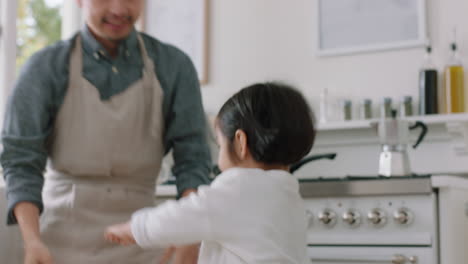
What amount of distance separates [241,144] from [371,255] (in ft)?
2.66

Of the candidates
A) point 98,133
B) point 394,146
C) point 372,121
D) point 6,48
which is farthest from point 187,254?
point 6,48

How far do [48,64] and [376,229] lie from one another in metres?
1.03

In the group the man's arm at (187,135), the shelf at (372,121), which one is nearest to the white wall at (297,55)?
the shelf at (372,121)

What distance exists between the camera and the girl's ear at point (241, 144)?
124 centimetres

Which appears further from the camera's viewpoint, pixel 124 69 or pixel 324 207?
pixel 324 207

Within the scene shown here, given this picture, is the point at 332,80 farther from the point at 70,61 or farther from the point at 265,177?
the point at 265,177

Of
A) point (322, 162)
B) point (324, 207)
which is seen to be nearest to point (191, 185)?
point (324, 207)

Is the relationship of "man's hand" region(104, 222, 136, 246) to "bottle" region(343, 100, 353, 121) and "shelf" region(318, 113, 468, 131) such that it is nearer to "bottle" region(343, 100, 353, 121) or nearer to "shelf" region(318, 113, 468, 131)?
"shelf" region(318, 113, 468, 131)

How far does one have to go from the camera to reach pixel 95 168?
1.49 metres

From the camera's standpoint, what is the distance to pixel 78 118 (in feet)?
5.01

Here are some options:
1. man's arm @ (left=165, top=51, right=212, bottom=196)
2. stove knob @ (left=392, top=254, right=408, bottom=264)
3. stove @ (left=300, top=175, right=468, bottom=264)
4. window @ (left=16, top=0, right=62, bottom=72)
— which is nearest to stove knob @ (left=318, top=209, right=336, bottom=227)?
stove @ (left=300, top=175, right=468, bottom=264)

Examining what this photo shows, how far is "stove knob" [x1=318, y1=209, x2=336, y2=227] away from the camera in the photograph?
6.41 ft

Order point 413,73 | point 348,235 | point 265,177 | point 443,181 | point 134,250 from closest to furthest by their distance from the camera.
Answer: point 265,177 → point 134,250 → point 443,181 → point 348,235 → point 413,73

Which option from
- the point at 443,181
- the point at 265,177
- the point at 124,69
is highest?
the point at 124,69
